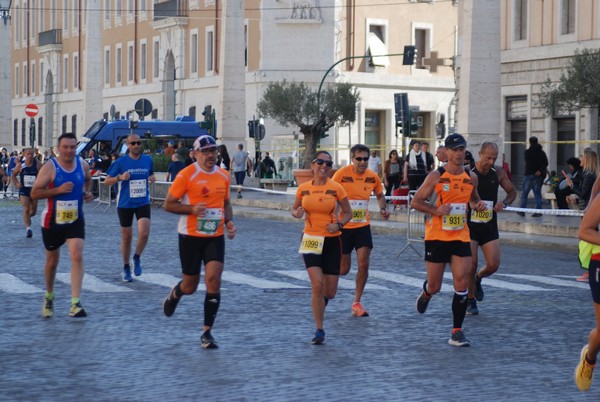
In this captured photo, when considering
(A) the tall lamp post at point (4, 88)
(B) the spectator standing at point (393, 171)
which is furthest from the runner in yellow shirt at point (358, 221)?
(A) the tall lamp post at point (4, 88)

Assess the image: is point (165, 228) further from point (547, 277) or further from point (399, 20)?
point (399, 20)

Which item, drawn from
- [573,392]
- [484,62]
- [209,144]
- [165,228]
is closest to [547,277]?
[209,144]

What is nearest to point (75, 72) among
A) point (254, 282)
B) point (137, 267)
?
point (137, 267)

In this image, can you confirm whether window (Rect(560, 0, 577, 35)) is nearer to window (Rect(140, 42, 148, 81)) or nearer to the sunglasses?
the sunglasses

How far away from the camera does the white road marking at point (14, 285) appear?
1595 centimetres

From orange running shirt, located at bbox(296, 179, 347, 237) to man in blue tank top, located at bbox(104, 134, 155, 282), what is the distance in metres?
5.46

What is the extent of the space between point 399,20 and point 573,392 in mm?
55442

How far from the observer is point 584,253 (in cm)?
898

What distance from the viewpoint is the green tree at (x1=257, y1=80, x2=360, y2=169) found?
55844 millimetres

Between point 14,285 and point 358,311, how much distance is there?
186 inches

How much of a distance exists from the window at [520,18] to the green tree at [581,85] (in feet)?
20.3

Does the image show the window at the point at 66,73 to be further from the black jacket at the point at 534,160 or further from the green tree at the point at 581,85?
the black jacket at the point at 534,160

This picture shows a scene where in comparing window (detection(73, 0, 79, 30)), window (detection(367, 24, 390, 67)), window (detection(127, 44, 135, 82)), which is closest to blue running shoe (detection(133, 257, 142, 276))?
window (detection(367, 24, 390, 67))

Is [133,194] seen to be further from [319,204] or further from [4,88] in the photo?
[4,88]
